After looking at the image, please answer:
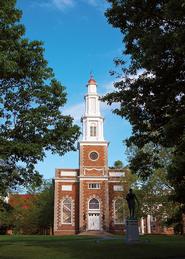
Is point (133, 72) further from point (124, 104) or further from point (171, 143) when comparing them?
point (171, 143)

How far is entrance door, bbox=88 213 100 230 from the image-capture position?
57.8 metres

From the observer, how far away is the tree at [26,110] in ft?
52.5

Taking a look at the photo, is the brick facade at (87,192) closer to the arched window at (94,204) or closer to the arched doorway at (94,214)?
the arched doorway at (94,214)

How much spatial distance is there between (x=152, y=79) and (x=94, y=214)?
4593 centimetres

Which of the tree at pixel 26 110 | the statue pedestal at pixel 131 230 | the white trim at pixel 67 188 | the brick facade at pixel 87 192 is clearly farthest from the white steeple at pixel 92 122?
the tree at pixel 26 110

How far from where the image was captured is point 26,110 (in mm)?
16703

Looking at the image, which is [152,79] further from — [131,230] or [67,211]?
[67,211]

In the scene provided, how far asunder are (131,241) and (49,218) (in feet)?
147

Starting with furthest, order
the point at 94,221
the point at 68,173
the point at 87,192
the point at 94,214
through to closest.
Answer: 1. the point at 68,173
2. the point at 87,192
3. the point at 94,214
4. the point at 94,221

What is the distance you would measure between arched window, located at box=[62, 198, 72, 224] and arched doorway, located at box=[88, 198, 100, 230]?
2861 millimetres

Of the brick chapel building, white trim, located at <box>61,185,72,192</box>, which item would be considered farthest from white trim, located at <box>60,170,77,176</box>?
white trim, located at <box>61,185,72,192</box>

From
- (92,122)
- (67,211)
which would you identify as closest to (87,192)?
(67,211)

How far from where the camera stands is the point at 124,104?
50.4 ft

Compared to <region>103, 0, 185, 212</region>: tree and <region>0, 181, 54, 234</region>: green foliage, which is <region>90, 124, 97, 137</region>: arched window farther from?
<region>103, 0, 185, 212</region>: tree
